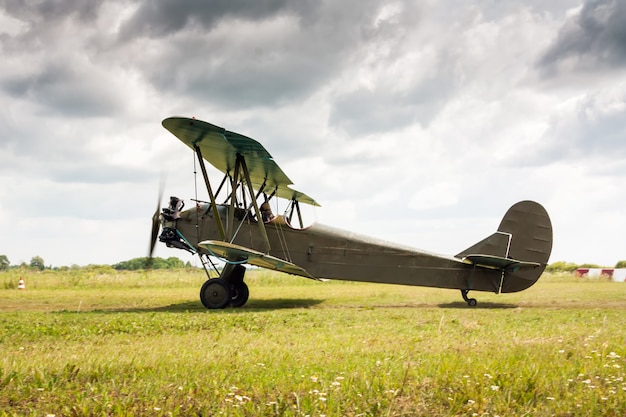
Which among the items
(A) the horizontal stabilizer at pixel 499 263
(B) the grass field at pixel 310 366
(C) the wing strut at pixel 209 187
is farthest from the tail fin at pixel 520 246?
(C) the wing strut at pixel 209 187

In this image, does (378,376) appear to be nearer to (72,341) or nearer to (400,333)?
(400,333)

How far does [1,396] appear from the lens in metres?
4.25

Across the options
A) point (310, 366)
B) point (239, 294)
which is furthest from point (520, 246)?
point (310, 366)

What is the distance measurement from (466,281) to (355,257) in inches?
116

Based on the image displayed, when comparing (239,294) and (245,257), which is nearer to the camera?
(245,257)

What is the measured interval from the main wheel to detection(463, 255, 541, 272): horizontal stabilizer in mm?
6209

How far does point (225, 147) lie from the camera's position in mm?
12617

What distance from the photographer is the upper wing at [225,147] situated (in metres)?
11.5

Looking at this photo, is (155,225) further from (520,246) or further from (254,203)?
(520,246)

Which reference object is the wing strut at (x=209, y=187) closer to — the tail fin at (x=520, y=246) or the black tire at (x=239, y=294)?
the black tire at (x=239, y=294)

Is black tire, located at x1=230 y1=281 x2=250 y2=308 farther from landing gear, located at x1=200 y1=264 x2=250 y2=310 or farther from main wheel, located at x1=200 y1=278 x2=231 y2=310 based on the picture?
main wheel, located at x1=200 y1=278 x2=231 y2=310

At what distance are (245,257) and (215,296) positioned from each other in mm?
1357

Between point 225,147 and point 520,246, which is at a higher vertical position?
point 225,147

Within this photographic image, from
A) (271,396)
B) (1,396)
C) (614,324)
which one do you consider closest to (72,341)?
(1,396)
